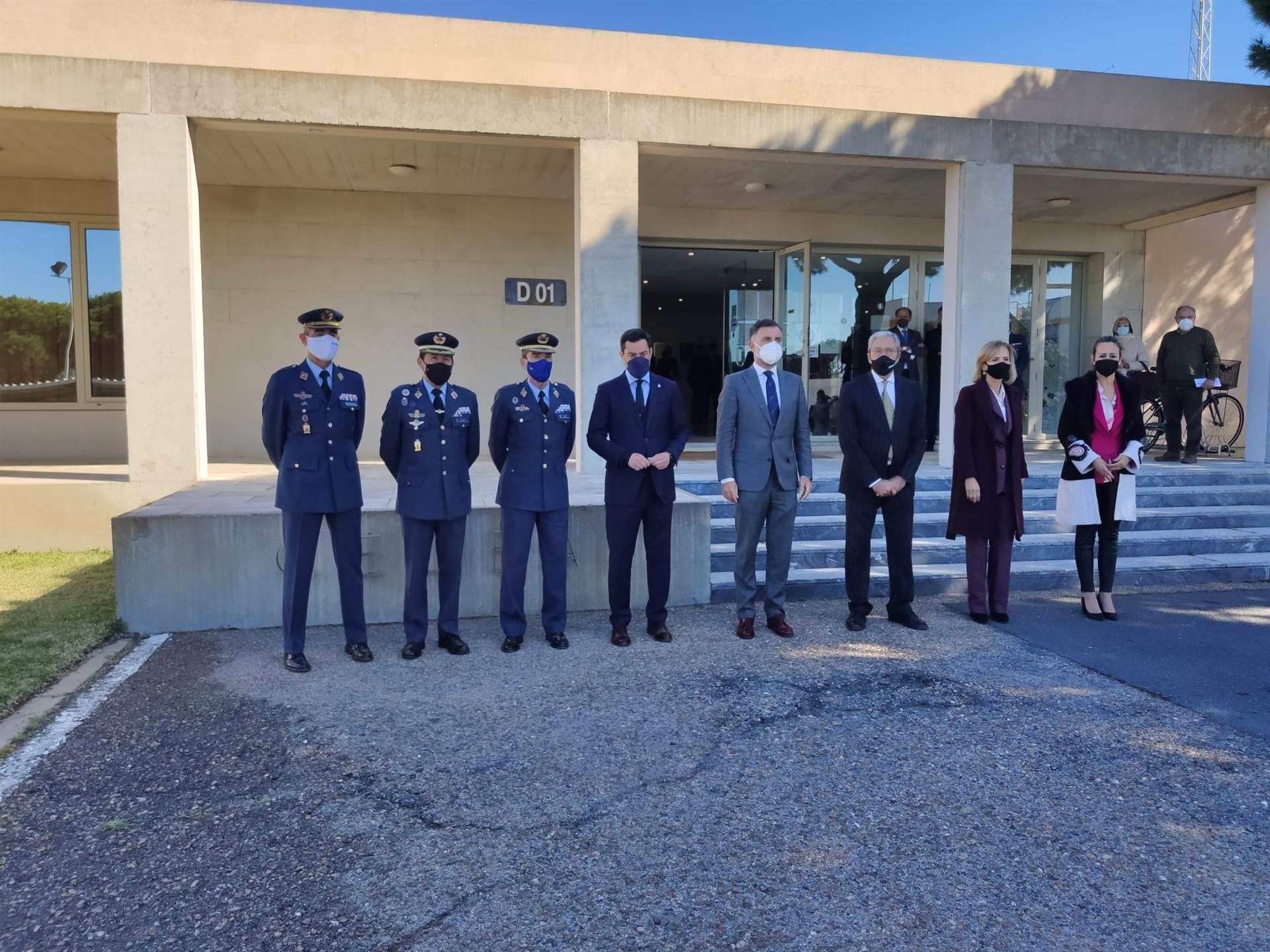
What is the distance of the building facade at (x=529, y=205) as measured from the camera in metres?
8.16

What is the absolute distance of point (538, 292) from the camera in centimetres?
1069

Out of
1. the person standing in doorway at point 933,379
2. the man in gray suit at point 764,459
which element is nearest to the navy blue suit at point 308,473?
the man in gray suit at point 764,459

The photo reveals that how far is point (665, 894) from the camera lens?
9.32ft

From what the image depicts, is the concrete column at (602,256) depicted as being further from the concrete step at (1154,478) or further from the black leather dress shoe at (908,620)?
the black leather dress shoe at (908,620)

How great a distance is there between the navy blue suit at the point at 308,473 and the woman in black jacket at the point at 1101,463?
4.70m

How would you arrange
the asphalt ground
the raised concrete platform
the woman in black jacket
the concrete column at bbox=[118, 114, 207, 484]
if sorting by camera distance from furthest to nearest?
the concrete column at bbox=[118, 114, 207, 484], the woman in black jacket, the raised concrete platform, the asphalt ground

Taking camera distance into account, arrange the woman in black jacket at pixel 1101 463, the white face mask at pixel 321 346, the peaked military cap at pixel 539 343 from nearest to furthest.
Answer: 1. the white face mask at pixel 321 346
2. the peaked military cap at pixel 539 343
3. the woman in black jacket at pixel 1101 463

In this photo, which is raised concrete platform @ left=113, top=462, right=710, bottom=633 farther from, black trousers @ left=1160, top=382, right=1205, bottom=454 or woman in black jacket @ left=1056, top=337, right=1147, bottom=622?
black trousers @ left=1160, top=382, right=1205, bottom=454

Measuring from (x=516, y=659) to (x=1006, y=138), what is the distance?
7.74 meters

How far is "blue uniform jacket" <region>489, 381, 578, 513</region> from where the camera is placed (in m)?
5.52

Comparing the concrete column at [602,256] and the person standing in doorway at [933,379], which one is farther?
the person standing in doorway at [933,379]

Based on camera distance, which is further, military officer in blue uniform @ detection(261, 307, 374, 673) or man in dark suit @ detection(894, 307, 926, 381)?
man in dark suit @ detection(894, 307, 926, 381)

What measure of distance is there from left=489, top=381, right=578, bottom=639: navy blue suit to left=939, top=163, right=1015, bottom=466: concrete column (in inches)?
212

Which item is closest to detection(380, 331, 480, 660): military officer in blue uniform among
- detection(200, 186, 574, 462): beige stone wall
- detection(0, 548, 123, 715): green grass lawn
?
detection(0, 548, 123, 715): green grass lawn
